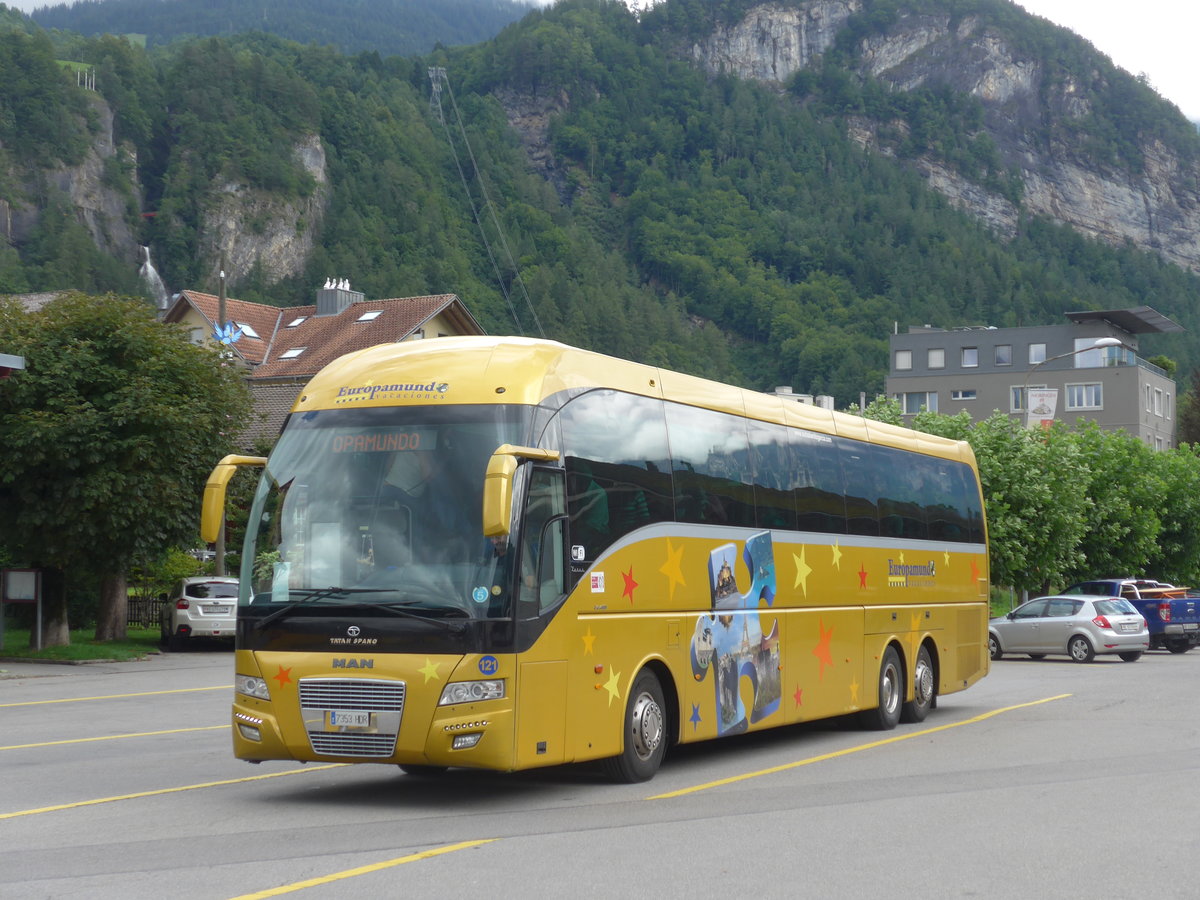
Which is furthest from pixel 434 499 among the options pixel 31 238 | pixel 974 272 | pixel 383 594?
pixel 974 272

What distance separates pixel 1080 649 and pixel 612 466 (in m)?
23.1

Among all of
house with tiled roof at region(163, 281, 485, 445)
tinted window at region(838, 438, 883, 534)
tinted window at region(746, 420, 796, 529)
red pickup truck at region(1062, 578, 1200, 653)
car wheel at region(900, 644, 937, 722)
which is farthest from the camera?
house with tiled roof at region(163, 281, 485, 445)

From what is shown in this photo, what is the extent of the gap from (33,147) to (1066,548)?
130636 mm

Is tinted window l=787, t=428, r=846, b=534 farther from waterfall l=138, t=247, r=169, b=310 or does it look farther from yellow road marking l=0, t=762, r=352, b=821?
waterfall l=138, t=247, r=169, b=310

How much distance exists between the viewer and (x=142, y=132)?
159 m

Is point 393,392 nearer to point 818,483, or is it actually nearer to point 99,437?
point 818,483

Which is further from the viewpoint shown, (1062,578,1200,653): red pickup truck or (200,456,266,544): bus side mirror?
(1062,578,1200,653): red pickup truck

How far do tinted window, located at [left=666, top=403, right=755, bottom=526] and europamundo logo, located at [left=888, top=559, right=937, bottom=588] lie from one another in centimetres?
384

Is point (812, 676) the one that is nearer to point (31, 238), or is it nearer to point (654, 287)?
point (31, 238)

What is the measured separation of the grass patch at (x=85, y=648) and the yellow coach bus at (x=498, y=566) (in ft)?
60.0

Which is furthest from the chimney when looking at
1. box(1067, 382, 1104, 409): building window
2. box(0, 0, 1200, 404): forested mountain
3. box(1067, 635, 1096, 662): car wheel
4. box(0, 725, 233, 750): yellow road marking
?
box(0, 725, 233, 750): yellow road marking

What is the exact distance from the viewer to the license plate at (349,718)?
10.1 m

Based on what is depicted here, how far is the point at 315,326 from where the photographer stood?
73.2 metres

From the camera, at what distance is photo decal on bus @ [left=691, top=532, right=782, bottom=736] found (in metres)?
12.8
